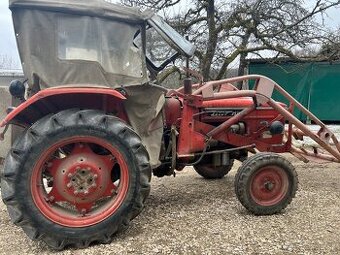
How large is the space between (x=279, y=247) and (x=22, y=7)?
305 centimetres

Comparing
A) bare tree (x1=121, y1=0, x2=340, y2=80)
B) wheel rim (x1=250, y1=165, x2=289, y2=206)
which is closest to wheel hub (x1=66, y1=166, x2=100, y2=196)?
wheel rim (x1=250, y1=165, x2=289, y2=206)

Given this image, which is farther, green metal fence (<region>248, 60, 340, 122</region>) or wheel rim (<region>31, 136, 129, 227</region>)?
green metal fence (<region>248, 60, 340, 122</region>)

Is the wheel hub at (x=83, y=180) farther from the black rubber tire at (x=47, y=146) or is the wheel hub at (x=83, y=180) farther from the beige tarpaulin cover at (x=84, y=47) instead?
the beige tarpaulin cover at (x=84, y=47)

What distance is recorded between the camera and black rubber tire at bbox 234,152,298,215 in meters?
4.37

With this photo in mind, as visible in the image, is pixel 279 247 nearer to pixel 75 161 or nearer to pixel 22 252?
pixel 75 161

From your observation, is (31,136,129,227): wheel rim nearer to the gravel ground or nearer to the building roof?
the gravel ground

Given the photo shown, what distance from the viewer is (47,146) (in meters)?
3.52

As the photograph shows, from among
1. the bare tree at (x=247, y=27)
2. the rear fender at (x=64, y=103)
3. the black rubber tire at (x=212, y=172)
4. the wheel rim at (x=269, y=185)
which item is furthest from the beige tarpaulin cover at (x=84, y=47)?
the bare tree at (x=247, y=27)

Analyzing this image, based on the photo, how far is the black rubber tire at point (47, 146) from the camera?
3.48 m

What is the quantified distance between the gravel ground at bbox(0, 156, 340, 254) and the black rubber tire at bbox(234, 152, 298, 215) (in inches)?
4.0

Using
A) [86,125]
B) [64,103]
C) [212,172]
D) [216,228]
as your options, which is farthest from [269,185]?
[64,103]

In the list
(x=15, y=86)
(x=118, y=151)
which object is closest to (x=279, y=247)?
(x=118, y=151)

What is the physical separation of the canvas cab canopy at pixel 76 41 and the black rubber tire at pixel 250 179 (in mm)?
1439

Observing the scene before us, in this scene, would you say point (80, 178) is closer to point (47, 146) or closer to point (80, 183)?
point (80, 183)
